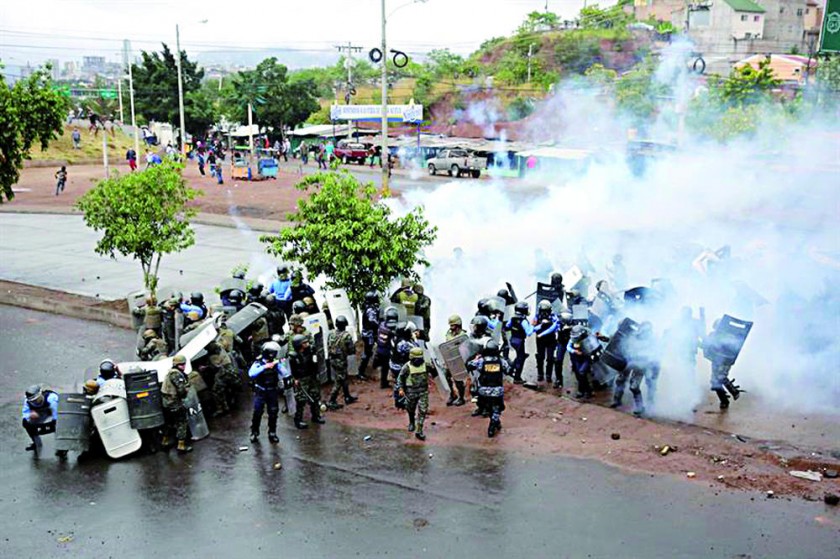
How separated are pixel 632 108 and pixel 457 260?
882 inches

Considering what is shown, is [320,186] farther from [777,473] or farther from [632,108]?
[632,108]

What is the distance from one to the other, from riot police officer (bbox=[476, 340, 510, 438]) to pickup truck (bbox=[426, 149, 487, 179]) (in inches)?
1235

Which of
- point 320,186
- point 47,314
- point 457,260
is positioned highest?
point 320,186

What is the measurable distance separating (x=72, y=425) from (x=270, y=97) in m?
50.6

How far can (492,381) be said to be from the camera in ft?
34.4

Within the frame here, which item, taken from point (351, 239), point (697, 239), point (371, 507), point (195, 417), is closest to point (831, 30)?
point (351, 239)

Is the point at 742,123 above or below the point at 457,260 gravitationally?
above

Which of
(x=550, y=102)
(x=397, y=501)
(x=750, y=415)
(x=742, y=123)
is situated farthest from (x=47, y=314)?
(x=550, y=102)

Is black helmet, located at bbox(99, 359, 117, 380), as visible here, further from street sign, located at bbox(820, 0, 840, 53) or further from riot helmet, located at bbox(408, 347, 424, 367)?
street sign, located at bbox(820, 0, 840, 53)

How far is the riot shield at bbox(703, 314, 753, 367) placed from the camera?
1133cm

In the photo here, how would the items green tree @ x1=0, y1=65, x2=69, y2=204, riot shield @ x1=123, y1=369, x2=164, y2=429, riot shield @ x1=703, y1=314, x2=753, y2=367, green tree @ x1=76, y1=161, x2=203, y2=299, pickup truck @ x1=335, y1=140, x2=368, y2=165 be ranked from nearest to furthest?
1. riot shield @ x1=123, y1=369, x2=164, y2=429
2. riot shield @ x1=703, y1=314, x2=753, y2=367
3. green tree @ x1=76, y1=161, x2=203, y2=299
4. green tree @ x1=0, y1=65, x2=69, y2=204
5. pickup truck @ x1=335, y1=140, x2=368, y2=165

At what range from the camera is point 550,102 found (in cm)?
4800

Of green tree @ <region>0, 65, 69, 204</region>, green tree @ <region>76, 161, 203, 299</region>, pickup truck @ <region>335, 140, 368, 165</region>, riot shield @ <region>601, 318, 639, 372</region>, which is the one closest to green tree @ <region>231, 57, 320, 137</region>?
pickup truck @ <region>335, 140, 368, 165</region>

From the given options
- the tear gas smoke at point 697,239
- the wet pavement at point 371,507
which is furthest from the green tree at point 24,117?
the wet pavement at point 371,507
